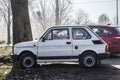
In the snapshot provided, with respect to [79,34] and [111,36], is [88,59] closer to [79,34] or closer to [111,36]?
[79,34]

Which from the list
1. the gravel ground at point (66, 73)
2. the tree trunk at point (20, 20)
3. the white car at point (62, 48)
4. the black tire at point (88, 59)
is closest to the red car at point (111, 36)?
the gravel ground at point (66, 73)

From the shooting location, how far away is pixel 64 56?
518 inches

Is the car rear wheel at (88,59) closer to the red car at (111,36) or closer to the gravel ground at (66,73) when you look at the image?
the gravel ground at (66,73)

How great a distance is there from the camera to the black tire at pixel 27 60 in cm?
1319

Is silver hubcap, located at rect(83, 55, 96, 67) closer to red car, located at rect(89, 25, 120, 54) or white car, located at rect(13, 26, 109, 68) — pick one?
white car, located at rect(13, 26, 109, 68)

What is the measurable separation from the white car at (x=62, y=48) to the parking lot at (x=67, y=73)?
401mm

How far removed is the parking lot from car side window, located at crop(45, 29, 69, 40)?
4.03 ft

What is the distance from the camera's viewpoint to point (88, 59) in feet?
43.2

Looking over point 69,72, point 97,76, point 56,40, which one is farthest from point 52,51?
point 97,76

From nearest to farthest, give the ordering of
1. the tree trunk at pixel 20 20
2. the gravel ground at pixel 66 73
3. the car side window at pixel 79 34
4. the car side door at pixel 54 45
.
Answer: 1. the gravel ground at pixel 66 73
2. the car side door at pixel 54 45
3. the car side window at pixel 79 34
4. the tree trunk at pixel 20 20

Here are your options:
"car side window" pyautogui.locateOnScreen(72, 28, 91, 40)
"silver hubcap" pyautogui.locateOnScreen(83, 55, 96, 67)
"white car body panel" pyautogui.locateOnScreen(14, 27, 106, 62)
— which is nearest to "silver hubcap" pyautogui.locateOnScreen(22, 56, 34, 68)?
"white car body panel" pyautogui.locateOnScreen(14, 27, 106, 62)

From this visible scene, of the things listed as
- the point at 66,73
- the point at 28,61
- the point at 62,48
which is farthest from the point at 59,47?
the point at 66,73

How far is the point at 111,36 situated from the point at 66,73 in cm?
591

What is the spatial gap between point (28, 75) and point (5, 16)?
34962 mm
